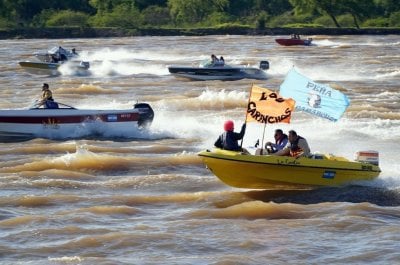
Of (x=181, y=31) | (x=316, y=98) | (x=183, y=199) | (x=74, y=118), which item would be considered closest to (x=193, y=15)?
(x=181, y=31)

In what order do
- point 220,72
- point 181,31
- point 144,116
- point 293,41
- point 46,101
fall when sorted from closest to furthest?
1. point 46,101
2. point 144,116
3. point 220,72
4. point 293,41
5. point 181,31

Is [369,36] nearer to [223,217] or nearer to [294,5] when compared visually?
[294,5]

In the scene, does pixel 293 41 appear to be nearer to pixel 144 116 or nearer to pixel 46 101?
pixel 144 116

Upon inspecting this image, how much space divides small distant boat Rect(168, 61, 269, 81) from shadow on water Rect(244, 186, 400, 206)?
23.9 meters

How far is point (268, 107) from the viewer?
65.5ft

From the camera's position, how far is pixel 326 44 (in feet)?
251

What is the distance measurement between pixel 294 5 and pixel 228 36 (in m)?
17.8

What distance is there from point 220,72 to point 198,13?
68883 millimetres

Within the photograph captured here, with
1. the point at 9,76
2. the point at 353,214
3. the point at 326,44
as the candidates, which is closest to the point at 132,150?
the point at 353,214

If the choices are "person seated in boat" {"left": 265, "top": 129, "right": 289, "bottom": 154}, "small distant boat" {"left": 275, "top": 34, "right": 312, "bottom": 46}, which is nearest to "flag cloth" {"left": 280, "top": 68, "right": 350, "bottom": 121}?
"person seated in boat" {"left": 265, "top": 129, "right": 289, "bottom": 154}

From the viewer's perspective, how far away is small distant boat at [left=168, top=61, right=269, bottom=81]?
44062 millimetres

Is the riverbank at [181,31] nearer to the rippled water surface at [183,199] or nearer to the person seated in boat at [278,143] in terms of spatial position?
the rippled water surface at [183,199]

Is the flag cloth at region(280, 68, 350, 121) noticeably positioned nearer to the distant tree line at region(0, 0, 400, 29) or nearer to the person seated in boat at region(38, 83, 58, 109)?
the person seated in boat at region(38, 83, 58, 109)

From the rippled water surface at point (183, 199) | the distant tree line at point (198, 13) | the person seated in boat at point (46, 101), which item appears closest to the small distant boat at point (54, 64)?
the rippled water surface at point (183, 199)
